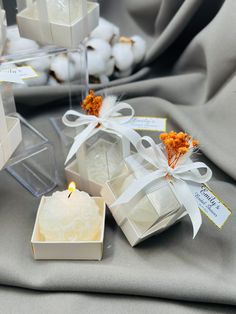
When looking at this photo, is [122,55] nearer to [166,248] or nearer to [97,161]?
[97,161]

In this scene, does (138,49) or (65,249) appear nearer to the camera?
(65,249)

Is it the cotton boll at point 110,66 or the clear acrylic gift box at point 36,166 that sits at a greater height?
the cotton boll at point 110,66

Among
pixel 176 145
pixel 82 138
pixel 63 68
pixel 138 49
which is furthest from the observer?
pixel 138 49

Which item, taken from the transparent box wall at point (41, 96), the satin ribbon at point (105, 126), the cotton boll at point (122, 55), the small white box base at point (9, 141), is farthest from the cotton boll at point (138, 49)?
the small white box base at point (9, 141)

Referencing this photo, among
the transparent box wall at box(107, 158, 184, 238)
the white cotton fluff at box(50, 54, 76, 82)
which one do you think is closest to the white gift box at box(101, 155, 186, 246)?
the transparent box wall at box(107, 158, 184, 238)

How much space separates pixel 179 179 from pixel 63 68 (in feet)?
1.64

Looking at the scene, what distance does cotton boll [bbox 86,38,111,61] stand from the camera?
40.8 inches

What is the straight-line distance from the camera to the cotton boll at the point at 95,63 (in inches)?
40.5

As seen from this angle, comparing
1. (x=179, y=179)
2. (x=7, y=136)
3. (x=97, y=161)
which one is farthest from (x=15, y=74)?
(x=179, y=179)

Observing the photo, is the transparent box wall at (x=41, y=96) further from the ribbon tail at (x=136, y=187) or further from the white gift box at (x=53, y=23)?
the ribbon tail at (x=136, y=187)

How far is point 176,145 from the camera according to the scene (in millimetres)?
641

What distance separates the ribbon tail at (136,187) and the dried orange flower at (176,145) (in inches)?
1.2

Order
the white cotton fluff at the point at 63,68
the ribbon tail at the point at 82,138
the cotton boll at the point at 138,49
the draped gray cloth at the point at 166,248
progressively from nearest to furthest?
the draped gray cloth at the point at 166,248 < the ribbon tail at the point at 82,138 < the white cotton fluff at the point at 63,68 < the cotton boll at the point at 138,49

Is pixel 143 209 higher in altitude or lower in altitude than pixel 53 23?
lower
